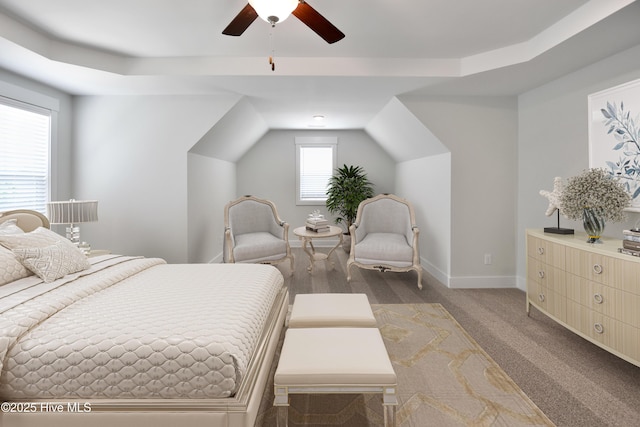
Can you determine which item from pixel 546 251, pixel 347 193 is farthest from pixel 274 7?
pixel 347 193

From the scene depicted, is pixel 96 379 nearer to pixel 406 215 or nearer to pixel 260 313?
pixel 260 313

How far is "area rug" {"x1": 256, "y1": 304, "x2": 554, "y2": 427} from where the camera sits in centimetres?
177

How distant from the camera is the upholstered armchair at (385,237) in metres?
4.16

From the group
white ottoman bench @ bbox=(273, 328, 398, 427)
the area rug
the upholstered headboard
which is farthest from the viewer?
the upholstered headboard

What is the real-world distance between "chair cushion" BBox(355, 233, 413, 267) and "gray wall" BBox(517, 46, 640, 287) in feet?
4.70

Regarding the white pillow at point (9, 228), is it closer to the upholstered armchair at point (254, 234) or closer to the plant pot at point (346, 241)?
the upholstered armchair at point (254, 234)

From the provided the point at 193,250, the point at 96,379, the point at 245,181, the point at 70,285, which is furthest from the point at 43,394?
the point at 245,181

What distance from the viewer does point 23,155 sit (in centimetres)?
351

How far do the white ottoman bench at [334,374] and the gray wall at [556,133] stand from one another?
8.72ft

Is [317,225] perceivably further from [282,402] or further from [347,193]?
[282,402]

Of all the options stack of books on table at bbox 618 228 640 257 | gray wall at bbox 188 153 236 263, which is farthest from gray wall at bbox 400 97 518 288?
gray wall at bbox 188 153 236 263

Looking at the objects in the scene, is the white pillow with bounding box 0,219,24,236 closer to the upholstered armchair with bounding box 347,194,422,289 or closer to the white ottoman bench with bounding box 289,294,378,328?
the white ottoman bench with bounding box 289,294,378,328

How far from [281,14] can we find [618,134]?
2.92m

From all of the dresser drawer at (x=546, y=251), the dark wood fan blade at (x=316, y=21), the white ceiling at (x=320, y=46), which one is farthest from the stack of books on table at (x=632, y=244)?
the dark wood fan blade at (x=316, y=21)
